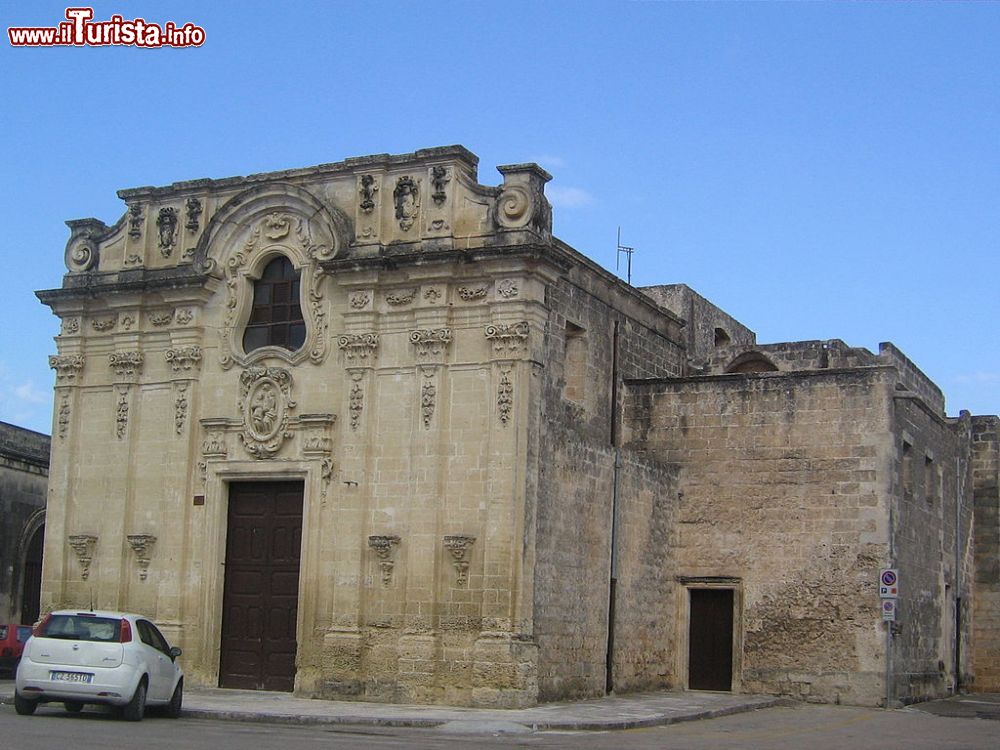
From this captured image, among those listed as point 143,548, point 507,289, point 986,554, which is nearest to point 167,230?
point 143,548

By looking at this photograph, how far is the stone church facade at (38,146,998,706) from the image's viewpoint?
21.2m

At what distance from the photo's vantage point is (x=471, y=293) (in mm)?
21734

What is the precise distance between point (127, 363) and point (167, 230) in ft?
7.91

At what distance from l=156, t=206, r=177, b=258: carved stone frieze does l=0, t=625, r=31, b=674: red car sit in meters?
7.28

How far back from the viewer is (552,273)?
2162 cm

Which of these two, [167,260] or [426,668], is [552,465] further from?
[167,260]

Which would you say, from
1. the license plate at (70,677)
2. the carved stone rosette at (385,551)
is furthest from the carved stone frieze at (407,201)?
Result: the license plate at (70,677)

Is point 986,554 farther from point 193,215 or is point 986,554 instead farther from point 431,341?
point 193,215

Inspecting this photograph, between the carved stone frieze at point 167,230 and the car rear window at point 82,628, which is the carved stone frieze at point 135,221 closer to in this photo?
the carved stone frieze at point 167,230

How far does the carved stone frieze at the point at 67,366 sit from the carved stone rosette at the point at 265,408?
Result: 140 inches

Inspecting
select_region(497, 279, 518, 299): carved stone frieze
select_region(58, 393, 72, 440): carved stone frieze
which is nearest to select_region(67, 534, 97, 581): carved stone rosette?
select_region(58, 393, 72, 440): carved stone frieze

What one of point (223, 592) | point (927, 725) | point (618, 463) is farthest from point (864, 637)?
point (223, 592)

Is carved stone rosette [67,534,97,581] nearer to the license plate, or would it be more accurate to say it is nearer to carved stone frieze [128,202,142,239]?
carved stone frieze [128,202,142,239]

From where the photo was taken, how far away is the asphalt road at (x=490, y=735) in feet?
46.5
